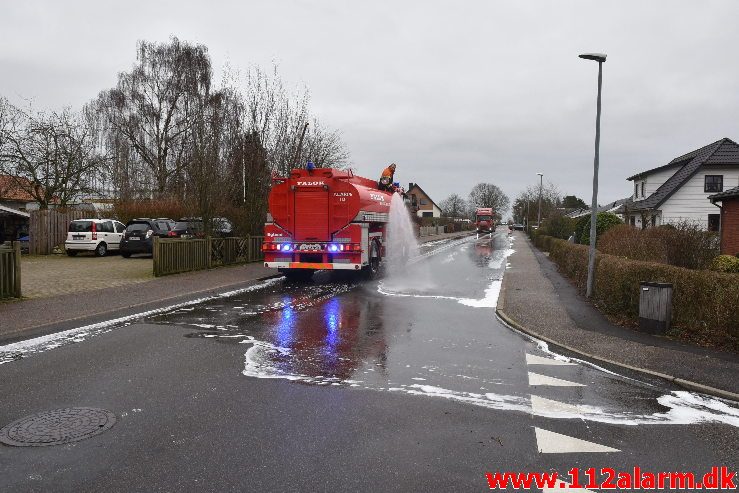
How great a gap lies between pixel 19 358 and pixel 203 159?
40.1ft

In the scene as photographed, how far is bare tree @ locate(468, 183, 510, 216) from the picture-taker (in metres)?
129

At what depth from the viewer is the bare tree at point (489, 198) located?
128675mm

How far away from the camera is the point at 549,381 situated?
5.91 meters

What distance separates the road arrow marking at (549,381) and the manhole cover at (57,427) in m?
4.29

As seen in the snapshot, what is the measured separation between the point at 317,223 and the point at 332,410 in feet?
31.8

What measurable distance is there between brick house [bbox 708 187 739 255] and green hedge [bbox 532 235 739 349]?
12307 millimetres

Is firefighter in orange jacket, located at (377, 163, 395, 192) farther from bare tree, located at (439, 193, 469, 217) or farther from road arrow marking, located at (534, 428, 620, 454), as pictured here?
bare tree, located at (439, 193, 469, 217)

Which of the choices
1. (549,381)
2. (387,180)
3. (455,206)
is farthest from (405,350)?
(455,206)

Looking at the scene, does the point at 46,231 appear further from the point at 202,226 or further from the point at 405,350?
the point at 405,350

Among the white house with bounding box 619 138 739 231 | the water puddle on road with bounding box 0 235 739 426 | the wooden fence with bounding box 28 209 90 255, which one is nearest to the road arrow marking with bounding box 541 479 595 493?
the water puddle on road with bounding box 0 235 739 426

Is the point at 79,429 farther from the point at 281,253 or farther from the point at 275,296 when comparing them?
the point at 281,253

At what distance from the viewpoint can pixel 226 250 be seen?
18.6 meters

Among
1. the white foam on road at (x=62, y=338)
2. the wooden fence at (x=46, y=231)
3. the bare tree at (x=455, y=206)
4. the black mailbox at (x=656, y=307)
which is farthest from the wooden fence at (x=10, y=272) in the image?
the bare tree at (x=455, y=206)

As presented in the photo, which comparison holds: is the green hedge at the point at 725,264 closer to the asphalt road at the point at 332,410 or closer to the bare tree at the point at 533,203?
the asphalt road at the point at 332,410
